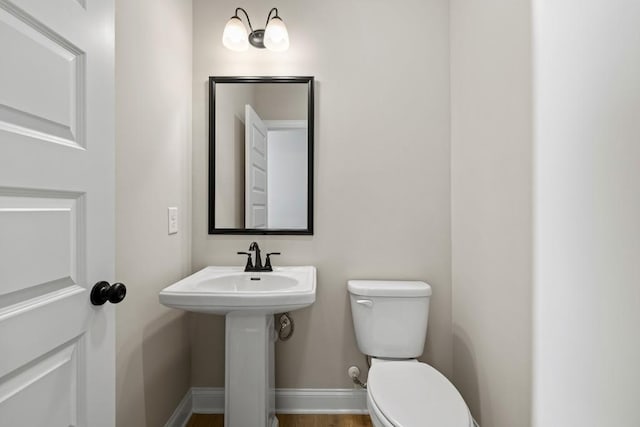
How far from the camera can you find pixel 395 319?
1.62m

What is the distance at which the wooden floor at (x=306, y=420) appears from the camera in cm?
172

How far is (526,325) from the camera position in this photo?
1117 mm

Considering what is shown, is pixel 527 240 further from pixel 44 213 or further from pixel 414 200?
pixel 44 213

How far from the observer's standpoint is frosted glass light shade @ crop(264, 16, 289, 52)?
1685 mm

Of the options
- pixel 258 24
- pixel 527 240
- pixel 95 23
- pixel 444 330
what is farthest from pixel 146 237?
pixel 444 330

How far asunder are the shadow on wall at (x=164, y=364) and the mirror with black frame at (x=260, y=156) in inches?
20.9

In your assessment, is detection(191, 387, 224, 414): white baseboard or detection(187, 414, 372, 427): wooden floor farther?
detection(191, 387, 224, 414): white baseboard

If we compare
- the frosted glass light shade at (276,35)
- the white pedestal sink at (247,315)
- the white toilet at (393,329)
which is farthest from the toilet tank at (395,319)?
the frosted glass light shade at (276,35)

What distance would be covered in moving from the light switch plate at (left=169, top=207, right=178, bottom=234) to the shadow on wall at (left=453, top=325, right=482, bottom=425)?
1516 millimetres

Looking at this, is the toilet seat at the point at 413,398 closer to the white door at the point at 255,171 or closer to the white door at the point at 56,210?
the white door at the point at 56,210

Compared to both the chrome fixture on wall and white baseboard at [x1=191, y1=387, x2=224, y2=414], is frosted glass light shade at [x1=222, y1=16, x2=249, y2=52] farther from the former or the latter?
white baseboard at [x1=191, y1=387, x2=224, y2=414]

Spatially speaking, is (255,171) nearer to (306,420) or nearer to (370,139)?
(370,139)

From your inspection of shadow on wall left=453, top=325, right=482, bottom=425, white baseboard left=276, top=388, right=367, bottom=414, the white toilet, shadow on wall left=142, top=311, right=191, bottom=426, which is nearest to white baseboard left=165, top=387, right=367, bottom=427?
white baseboard left=276, top=388, right=367, bottom=414

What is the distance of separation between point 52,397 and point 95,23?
2.96ft
